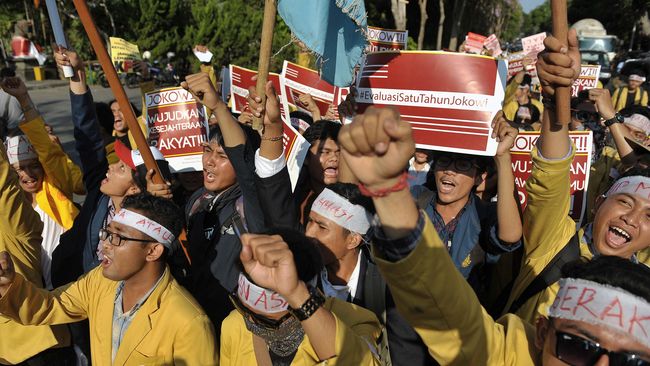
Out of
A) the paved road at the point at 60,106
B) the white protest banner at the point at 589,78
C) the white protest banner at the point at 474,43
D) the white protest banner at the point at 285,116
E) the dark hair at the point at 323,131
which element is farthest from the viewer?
the paved road at the point at 60,106

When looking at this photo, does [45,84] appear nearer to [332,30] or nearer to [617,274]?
[332,30]

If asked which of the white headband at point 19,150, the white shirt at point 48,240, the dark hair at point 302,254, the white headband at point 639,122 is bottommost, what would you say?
the white shirt at point 48,240

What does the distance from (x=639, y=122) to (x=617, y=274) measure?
3.45 metres

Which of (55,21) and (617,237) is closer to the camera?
(617,237)

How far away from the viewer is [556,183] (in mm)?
2377

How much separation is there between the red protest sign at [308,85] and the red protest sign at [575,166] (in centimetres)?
207

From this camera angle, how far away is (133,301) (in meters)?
2.70

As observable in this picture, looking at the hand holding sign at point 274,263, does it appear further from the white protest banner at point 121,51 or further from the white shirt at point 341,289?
the white protest banner at point 121,51

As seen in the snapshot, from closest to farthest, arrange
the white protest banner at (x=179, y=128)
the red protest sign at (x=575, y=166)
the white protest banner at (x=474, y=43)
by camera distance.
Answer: the red protest sign at (x=575, y=166)
the white protest banner at (x=179, y=128)
the white protest banner at (x=474, y=43)

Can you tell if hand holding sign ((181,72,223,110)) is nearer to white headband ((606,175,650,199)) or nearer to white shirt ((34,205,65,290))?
white shirt ((34,205,65,290))

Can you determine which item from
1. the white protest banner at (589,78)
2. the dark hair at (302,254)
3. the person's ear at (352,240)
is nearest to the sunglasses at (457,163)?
the person's ear at (352,240)

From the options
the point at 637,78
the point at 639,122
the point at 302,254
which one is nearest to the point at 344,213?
the point at 302,254

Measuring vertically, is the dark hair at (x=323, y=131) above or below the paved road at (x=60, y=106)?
above

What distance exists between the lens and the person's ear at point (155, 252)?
8.98 ft
